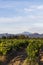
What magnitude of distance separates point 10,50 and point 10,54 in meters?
1.05

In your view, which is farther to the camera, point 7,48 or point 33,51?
point 7,48

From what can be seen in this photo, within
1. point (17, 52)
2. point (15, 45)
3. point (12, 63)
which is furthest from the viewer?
point (15, 45)

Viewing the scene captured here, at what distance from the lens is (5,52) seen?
33.2m

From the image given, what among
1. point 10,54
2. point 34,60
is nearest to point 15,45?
point 10,54

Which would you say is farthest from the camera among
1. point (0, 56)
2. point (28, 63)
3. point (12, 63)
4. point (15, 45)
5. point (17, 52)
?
point (15, 45)

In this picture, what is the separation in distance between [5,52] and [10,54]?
2.08 ft

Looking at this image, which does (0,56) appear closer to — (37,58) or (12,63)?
(12,63)

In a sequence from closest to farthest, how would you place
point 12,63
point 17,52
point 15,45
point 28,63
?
point 28,63, point 12,63, point 17,52, point 15,45

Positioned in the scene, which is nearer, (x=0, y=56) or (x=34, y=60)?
(x=34, y=60)

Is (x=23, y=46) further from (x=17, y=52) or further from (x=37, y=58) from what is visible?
(x=37, y=58)

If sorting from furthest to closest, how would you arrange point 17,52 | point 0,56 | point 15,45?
point 15,45 < point 17,52 < point 0,56

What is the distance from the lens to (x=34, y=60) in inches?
1086

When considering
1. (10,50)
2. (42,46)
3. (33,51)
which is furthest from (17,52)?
(33,51)

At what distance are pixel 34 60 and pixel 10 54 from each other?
6.30 m
